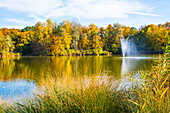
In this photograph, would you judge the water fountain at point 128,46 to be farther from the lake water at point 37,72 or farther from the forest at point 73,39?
the lake water at point 37,72

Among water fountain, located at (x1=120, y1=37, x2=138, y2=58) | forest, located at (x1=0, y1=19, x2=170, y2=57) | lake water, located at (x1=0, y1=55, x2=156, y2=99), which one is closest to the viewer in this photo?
lake water, located at (x1=0, y1=55, x2=156, y2=99)

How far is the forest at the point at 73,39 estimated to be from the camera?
37756mm

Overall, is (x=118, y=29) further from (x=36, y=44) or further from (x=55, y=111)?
(x=55, y=111)

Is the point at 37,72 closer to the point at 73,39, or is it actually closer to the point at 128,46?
the point at 73,39

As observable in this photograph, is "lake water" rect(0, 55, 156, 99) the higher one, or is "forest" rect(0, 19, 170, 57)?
"forest" rect(0, 19, 170, 57)

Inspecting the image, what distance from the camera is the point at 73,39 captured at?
138ft

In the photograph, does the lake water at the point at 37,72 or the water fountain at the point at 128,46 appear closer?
the lake water at the point at 37,72

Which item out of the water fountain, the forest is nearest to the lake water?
the forest

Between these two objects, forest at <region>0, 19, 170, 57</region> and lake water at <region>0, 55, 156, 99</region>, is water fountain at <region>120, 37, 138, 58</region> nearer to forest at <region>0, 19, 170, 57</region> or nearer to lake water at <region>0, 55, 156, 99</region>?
forest at <region>0, 19, 170, 57</region>

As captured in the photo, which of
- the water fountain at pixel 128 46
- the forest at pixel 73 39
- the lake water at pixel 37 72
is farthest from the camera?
the water fountain at pixel 128 46

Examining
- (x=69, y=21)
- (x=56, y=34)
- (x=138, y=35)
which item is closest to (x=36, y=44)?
(x=56, y=34)

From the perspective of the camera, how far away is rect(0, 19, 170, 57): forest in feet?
124

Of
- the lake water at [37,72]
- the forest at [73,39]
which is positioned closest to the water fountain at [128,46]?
the forest at [73,39]

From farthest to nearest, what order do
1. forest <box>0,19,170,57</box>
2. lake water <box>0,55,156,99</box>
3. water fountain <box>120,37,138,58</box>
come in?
1. water fountain <box>120,37,138,58</box>
2. forest <box>0,19,170,57</box>
3. lake water <box>0,55,156,99</box>
